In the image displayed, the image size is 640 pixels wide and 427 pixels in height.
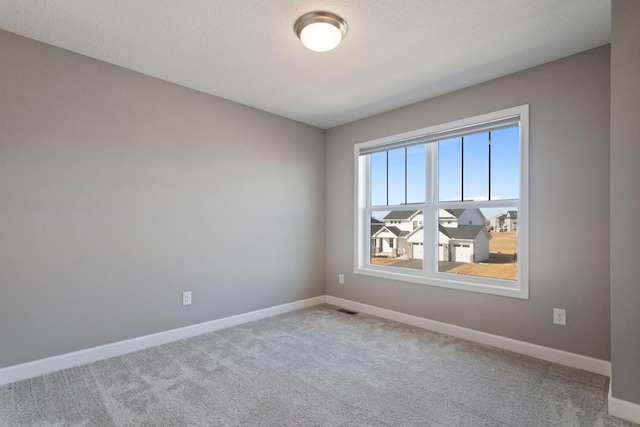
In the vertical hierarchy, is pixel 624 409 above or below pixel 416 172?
below

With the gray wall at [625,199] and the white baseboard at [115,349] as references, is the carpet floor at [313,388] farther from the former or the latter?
the gray wall at [625,199]

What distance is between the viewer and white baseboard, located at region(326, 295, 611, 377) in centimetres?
237

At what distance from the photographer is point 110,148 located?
2.65 m

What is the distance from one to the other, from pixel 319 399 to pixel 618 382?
5.64 feet

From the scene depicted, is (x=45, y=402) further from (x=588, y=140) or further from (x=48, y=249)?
(x=588, y=140)

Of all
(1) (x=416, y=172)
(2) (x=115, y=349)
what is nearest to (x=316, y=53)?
(1) (x=416, y=172)

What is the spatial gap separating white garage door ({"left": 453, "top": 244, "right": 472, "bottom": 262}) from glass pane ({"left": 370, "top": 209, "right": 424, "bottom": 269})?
1.13ft

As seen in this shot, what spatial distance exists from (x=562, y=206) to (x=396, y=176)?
1.70m

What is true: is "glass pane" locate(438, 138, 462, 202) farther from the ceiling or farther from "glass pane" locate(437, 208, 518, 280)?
the ceiling

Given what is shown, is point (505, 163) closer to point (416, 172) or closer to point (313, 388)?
point (416, 172)

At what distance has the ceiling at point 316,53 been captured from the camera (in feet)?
6.47

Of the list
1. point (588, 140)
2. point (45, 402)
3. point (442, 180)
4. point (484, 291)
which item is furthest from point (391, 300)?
point (45, 402)

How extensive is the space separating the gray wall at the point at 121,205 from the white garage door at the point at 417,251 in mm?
1513

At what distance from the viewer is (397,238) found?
152 inches
